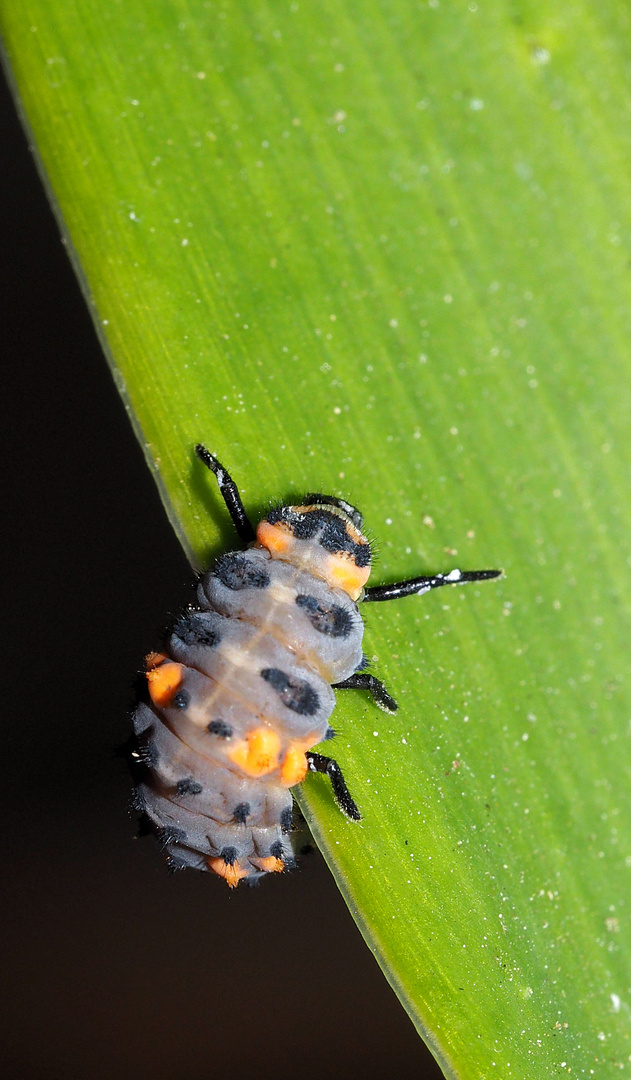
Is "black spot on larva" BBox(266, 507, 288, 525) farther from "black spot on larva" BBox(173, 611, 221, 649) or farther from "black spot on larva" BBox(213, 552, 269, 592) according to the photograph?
"black spot on larva" BBox(173, 611, 221, 649)

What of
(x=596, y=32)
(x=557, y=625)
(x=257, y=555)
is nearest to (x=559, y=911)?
(x=557, y=625)

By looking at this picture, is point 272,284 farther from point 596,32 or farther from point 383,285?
point 596,32

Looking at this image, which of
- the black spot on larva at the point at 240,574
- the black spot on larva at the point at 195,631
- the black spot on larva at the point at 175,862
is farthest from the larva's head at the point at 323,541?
the black spot on larva at the point at 175,862

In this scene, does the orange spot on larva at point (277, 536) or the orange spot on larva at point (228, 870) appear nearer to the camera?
the orange spot on larva at point (228, 870)

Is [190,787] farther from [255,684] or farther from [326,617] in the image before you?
[326,617]

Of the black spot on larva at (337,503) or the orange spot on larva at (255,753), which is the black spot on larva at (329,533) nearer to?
the black spot on larva at (337,503)

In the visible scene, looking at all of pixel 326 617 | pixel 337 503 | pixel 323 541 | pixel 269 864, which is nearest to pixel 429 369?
pixel 337 503
